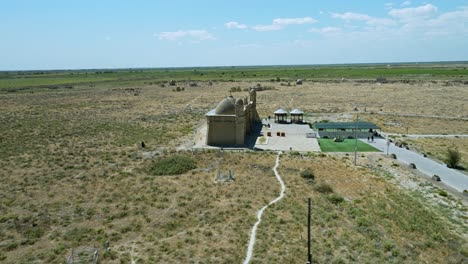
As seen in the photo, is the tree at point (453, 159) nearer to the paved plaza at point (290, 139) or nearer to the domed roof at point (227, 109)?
the paved plaza at point (290, 139)

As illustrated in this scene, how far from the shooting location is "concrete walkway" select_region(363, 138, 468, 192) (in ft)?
90.4

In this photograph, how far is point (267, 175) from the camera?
28.6 metres

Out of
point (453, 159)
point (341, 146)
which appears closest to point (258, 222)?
point (453, 159)

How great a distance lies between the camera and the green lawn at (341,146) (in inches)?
1479

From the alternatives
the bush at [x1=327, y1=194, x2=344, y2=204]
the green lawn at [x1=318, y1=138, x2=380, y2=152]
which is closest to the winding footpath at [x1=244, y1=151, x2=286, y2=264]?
the bush at [x1=327, y1=194, x2=344, y2=204]

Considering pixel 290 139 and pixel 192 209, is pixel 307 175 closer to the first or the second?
pixel 192 209

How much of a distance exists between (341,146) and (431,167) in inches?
380

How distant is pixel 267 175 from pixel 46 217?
15365 mm

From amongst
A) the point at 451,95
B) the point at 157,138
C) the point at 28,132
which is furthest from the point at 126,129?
the point at 451,95

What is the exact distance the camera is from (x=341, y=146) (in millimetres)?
39250

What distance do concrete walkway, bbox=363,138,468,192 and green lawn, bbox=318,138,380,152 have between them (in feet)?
4.21

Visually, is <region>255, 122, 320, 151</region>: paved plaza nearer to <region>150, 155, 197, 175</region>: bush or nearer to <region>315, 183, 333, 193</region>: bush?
<region>150, 155, 197, 175</region>: bush

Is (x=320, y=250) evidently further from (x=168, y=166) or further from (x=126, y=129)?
(x=126, y=129)

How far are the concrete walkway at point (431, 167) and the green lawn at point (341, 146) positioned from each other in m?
1.28
